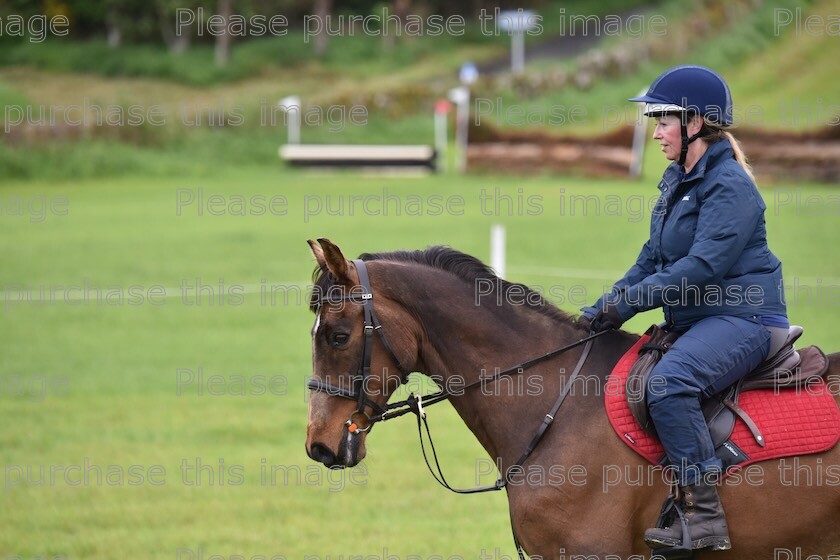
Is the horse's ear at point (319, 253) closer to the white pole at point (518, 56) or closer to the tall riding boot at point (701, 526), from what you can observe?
the tall riding boot at point (701, 526)

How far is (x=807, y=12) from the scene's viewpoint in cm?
4375

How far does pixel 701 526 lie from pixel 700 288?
1.07 meters

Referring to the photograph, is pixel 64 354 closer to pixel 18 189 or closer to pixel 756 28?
pixel 18 189

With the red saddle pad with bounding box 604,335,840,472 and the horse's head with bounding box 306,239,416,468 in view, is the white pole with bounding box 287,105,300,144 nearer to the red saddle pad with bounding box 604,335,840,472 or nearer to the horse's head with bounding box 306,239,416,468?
the horse's head with bounding box 306,239,416,468

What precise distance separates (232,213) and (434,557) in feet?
64.6

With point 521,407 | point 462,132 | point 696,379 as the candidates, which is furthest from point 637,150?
point 696,379

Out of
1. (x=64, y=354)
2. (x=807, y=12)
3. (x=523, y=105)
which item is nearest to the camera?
(x=64, y=354)

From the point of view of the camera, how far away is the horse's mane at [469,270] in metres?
4.89

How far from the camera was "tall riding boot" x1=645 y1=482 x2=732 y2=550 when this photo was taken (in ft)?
14.5

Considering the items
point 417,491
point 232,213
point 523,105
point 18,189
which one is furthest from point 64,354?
point 523,105

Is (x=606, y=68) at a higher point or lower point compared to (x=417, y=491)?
higher

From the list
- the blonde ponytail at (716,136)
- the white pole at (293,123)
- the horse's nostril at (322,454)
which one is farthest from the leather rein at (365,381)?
the white pole at (293,123)

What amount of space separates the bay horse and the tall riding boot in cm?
11

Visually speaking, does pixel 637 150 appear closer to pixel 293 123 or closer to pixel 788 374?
pixel 293 123
